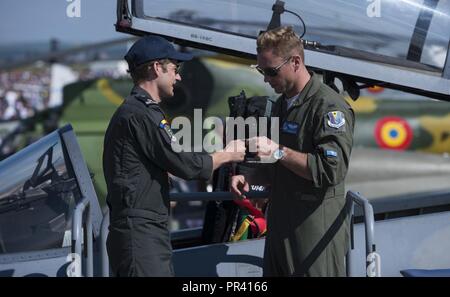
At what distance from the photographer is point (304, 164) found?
239cm

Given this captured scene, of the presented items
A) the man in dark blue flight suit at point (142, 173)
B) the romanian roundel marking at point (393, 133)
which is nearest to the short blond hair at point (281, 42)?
the man in dark blue flight suit at point (142, 173)

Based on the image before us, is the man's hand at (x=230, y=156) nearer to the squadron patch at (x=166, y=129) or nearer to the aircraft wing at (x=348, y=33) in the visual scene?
the squadron patch at (x=166, y=129)

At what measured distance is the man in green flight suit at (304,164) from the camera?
240 centimetres

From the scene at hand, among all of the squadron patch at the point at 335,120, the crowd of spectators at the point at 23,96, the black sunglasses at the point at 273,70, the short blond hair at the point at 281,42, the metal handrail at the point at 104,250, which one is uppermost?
the short blond hair at the point at 281,42

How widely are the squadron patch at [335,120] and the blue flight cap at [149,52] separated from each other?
24.5 inches

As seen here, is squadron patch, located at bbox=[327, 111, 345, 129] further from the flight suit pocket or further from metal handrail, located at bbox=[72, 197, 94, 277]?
metal handrail, located at bbox=[72, 197, 94, 277]

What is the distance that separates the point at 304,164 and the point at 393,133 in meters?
9.06

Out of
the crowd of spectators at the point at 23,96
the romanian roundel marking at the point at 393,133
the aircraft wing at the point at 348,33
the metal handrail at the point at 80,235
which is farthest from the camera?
the crowd of spectators at the point at 23,96

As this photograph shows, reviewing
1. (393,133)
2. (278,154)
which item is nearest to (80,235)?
(278,154)

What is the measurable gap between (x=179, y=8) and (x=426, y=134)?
27.6 feet

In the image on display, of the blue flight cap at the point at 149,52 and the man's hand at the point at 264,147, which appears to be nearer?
the man's hand at the point at 264,147

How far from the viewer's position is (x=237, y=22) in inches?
139
